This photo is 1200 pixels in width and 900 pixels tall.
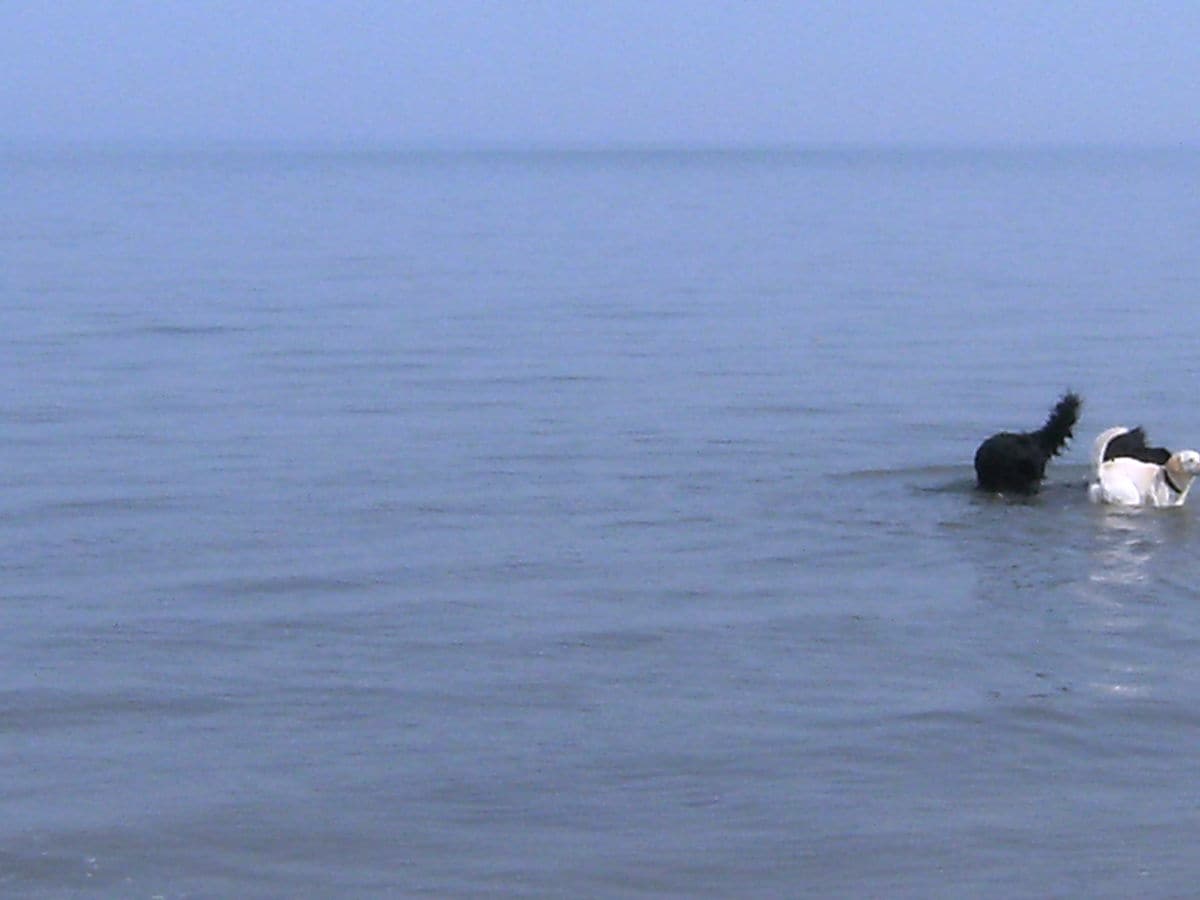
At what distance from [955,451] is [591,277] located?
1618 cm

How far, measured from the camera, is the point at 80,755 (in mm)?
7055

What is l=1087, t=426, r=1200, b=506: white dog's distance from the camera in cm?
1143

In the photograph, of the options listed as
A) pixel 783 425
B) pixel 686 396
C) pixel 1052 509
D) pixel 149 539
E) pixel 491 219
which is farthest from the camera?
pixel 491 219

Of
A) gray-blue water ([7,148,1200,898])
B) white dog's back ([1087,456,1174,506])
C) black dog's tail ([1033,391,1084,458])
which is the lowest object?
gray-blue water ([7,148,1200,898])

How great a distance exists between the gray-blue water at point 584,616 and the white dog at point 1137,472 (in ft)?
0.58

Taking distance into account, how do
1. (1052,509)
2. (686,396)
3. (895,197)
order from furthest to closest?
1. (895,197)
2. (686,396)
3. (1052,509)

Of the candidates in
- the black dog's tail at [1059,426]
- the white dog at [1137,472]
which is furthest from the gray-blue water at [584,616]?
the black dog's tail at [1059,426]

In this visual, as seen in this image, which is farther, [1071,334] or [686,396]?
[1071,334]

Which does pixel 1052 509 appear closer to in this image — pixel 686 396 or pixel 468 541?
pixel 468 541

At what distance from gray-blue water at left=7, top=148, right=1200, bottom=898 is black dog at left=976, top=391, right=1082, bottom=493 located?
0.60 feet

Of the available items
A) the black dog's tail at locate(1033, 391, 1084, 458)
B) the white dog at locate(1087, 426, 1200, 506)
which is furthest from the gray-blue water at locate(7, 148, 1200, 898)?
the black dog's tail at locate(1033, 391, 1084, 458)

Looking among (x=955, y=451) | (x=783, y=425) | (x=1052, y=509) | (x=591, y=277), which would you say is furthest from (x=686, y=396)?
(x=591, y=277)

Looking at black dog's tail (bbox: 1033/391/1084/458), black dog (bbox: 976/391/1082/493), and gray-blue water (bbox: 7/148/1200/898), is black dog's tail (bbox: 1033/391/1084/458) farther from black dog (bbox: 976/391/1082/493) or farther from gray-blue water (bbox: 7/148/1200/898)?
gray-blue water (bbox: 7/148/1200/898)

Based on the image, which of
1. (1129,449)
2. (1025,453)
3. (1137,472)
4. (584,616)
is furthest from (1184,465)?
(584,616)
